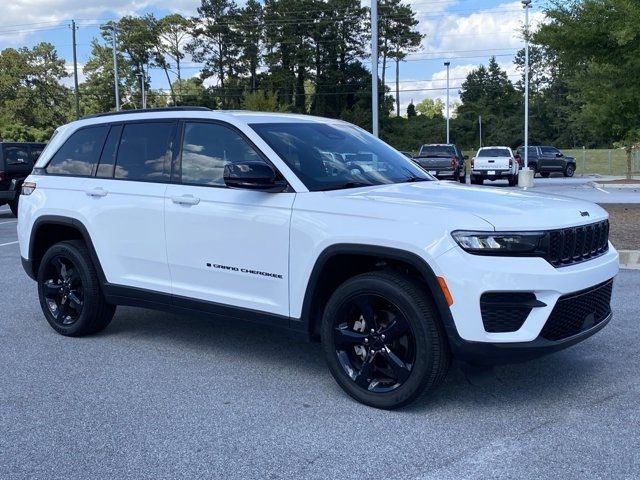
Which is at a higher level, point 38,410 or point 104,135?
point 104,135

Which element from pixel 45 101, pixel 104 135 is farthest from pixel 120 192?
pixel 45 101

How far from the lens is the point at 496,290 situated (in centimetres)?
373

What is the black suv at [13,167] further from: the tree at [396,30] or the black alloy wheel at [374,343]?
the tree at [396,30]

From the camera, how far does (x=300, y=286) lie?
4445mm

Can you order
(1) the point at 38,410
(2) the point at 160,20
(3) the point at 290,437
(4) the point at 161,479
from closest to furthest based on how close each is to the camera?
1. (4) the point at 161,479
2. (3) the point at 290,437
3. (1) the point at 38,410
4. (2) the point at 160,20

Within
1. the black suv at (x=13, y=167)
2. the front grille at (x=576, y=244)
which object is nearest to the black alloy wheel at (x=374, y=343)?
the front grille at (x=576, y=244)

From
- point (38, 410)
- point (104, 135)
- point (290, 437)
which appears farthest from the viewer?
point (104, 135)

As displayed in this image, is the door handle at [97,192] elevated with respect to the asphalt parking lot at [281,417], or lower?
elevated

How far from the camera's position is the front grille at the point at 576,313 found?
3.91 metres

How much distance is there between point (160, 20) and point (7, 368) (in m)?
79.8

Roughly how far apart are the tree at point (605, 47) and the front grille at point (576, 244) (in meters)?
9.30

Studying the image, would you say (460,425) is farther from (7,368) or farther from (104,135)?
(104,135)

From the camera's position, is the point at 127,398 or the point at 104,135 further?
the point at 104,135

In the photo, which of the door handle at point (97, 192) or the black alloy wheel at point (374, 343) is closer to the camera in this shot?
the black alloy wheel at point (374, 343)
